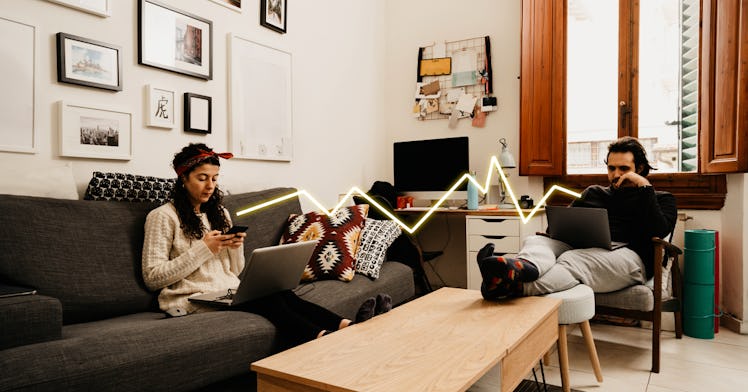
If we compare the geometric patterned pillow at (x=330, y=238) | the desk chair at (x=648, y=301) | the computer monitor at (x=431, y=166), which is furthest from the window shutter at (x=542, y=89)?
the geometric patterned pillow at (x=330, y=238)

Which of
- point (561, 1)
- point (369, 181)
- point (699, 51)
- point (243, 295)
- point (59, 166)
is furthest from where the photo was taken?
point (369, 181)

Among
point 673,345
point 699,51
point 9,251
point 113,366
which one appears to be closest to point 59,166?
point 9,251

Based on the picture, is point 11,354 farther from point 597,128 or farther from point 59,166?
point 597,128

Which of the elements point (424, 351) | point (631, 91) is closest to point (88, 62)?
point (424, 351)

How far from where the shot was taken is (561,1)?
11.6ft

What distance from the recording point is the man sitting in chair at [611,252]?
2.03 metres

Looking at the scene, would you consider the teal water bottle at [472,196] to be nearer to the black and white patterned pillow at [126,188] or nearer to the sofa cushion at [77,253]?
the black and white patterned pillow at [126,188]

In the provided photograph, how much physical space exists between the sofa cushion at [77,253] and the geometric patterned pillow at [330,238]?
806 mm

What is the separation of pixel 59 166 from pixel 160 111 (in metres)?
0.58

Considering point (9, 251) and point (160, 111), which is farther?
point (160, 111)

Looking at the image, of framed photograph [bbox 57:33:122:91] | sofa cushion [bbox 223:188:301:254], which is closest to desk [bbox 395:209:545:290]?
sofa cushion [bbox 223:188:301:254]

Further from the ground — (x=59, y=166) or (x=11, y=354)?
(x=59, y=166)

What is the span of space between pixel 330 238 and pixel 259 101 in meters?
1.07

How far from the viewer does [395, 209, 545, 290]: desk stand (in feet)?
10.8
